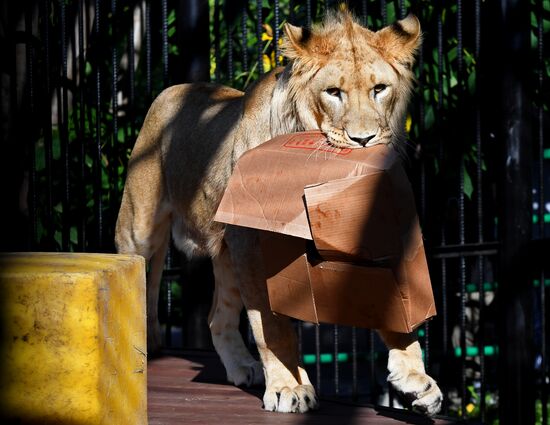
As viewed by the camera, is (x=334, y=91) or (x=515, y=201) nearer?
(x=334, y=91)

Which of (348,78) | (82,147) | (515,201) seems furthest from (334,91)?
(82,147)

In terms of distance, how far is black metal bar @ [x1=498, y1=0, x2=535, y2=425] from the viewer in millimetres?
4996

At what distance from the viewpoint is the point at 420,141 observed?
17.4ft

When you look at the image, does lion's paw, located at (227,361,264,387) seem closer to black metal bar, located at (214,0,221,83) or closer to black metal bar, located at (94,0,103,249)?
black metal bar, located at (94,0,103,249)

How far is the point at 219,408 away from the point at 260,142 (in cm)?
99

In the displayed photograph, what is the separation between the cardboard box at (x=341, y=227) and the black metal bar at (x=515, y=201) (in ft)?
5.24

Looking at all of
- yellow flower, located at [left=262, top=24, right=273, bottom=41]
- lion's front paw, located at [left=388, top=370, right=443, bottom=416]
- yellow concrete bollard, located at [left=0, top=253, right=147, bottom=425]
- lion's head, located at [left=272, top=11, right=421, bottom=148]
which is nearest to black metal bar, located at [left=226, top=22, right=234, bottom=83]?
yellow flower, located at [left=262, top=24, right=273, bottom=41]

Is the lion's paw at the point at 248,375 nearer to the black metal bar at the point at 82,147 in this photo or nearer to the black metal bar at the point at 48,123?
the black metal bar at the point at 82,147

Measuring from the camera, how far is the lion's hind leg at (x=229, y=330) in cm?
451

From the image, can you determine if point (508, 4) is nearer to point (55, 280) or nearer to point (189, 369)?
point (189, 369)

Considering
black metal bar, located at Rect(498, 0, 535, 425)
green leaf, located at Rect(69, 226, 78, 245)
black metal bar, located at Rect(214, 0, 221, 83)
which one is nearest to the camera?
black metal bar, located at Rect(498, 0, 535, 425)

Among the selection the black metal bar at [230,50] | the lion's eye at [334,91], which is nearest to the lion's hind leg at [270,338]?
the lion's eye at [334,91]

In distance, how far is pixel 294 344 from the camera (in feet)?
13.3

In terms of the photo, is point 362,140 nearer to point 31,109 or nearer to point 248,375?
point 248,375
